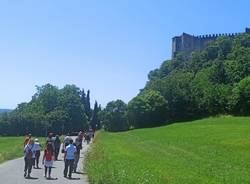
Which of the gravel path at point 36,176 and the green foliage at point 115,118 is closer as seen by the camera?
the gravel path at point 36,176

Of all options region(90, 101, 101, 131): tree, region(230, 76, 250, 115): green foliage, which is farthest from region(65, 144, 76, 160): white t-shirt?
region(90, 101, 101, 131): tree

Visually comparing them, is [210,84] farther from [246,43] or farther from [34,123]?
[34,123]

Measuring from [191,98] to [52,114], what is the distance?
118 feet

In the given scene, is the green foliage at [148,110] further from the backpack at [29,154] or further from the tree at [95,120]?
the backpack at [29,154]

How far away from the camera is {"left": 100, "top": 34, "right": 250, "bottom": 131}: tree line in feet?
417

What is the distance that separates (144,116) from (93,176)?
108 metres

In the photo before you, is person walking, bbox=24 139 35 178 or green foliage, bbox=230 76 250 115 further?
green foliage, bbox=230 76 250 115

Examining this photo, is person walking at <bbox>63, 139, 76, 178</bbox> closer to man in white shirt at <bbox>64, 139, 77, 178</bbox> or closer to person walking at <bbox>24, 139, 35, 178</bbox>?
man in white shirt at <bbox>64, 139, 77, 178</bbox>

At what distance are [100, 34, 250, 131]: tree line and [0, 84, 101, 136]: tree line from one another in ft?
39.5

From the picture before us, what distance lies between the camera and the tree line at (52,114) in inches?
5527

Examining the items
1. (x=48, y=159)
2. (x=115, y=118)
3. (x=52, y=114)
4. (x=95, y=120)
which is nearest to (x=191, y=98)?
(x=115, y=118)

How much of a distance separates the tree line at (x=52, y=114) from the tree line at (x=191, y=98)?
475 inches

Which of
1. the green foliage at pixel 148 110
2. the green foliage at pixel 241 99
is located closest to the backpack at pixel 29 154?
the green foliage at pixel 241 99

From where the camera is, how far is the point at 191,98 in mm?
136875
